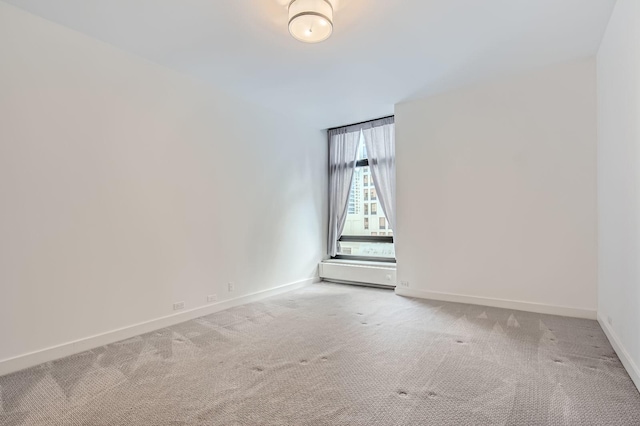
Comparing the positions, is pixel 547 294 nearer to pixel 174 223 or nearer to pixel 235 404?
pixel 235 404

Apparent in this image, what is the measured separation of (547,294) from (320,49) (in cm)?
382

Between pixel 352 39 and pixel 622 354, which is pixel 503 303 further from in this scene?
pixel 352 39

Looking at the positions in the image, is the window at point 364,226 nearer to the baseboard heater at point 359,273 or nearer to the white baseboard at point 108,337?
the baseboard heater at point 359,273

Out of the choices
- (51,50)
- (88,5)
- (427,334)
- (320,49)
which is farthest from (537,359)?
(51,50)

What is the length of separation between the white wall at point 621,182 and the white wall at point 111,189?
3.99m

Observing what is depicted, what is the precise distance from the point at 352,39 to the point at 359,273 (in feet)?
Answer: 12.0

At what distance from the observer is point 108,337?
3.12m

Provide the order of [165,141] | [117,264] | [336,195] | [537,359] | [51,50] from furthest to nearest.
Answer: [336,195] → [165,141] → [117,264] → [51,50] → [537,359]

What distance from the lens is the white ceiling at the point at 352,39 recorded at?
9.00 ft

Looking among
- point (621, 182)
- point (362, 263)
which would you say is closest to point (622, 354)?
point (621, 182)

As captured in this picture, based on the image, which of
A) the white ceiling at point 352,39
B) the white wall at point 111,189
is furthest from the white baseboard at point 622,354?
the white wall at point 111,189

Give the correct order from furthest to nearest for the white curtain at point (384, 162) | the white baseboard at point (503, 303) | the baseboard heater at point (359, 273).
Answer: the white curtain at point (384, 162) < the baseboard heater at point (359, 273) < the white baseboard at point (503, 303)

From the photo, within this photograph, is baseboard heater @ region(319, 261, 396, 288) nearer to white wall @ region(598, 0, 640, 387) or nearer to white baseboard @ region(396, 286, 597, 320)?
white baseboard @ region(396, 286, 597, 320)

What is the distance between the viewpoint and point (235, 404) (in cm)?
207
